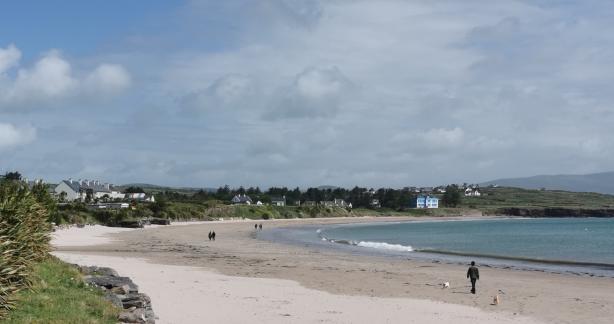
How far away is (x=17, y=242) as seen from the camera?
1467 centimetres

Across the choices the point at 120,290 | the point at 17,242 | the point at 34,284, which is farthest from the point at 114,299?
the point at 17,242

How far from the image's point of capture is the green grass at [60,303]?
12.5m

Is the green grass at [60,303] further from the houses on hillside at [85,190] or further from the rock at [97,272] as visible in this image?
the houses on hillside at [85,190]

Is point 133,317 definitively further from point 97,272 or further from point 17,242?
point 97,272

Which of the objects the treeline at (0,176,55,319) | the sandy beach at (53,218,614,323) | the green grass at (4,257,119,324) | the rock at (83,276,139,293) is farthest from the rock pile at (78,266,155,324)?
the treeline at (0,176,55,319)

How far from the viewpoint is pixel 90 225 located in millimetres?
89562

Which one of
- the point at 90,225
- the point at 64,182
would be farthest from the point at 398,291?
the point at 64,182

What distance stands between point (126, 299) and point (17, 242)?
3.13 metres

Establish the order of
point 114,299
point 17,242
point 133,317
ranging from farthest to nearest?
point 114,299 < point 17,242 < point 133,317

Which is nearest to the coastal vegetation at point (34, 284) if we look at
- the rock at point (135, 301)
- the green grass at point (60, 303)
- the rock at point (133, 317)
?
the green grass at point (60, 303)

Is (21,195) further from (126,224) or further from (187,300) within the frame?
(126,224)

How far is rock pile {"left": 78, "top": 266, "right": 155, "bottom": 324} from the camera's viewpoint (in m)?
14.0

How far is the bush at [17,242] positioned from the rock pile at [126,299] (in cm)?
197

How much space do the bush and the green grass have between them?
0.35 metres
